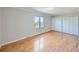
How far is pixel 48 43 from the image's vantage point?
239cm

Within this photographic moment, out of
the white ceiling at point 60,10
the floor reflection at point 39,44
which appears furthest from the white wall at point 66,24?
the floor reflection at point 39,44

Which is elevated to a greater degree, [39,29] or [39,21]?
[39,21]

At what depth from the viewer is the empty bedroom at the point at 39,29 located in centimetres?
231

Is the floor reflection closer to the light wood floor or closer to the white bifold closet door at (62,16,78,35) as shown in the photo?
the light wood floor

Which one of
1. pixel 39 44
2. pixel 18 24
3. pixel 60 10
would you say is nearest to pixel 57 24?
pixel 60 10

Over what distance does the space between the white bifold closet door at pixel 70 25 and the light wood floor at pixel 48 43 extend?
0.34 ft

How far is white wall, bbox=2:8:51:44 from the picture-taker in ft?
7.57

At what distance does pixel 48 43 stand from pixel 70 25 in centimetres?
64

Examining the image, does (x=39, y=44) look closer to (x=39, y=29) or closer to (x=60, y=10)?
(x=39, y=29)

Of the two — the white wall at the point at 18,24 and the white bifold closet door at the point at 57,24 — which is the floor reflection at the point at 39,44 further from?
the white bifold closet door at the point at 57,24
